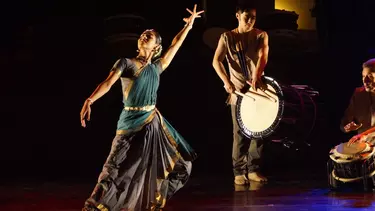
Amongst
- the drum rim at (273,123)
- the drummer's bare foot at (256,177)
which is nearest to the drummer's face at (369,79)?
the drum rim at (273,123)

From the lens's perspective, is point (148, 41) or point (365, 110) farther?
point (365, 110)

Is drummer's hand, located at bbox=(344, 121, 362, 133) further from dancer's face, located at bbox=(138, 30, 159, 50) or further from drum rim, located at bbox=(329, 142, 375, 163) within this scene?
dancer's face, located at bbox=(138, 30, 159, 50)

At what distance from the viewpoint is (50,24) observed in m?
8.74

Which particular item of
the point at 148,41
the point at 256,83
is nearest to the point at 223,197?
the point at 256,83

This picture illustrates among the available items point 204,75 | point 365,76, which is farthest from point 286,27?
point 365,76

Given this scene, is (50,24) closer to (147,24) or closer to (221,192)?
(147,24)

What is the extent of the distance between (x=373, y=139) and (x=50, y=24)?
4838 mm

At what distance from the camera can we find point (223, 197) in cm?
529

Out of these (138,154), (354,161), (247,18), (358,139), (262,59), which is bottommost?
(354,161)

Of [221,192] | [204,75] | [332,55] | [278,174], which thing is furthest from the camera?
[204,75]

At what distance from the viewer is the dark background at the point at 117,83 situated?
7762 millimetres

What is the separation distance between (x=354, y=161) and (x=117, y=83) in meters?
3.58

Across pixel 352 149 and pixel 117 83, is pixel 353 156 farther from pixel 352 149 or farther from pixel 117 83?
pixel 117 83

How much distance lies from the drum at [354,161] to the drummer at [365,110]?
0.44 feet
